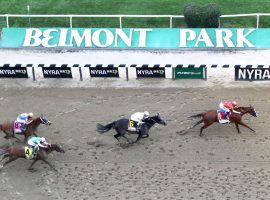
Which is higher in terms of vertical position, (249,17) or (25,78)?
(249,17)

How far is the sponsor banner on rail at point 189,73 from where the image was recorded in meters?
19.3

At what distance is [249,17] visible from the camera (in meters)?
23.5

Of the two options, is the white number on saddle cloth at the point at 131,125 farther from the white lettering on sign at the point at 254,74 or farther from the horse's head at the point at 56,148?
the white lettering on sign at the point at 254,74

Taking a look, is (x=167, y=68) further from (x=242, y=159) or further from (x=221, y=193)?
(x=221, y=193)

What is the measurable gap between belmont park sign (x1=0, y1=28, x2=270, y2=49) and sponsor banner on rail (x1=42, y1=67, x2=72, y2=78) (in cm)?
245

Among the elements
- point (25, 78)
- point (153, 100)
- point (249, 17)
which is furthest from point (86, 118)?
point (249, 17)

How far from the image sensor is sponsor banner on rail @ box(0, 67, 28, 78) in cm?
1970

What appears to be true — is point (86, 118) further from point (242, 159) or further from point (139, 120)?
point (242, 159)

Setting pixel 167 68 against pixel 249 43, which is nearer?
pixel 167 68

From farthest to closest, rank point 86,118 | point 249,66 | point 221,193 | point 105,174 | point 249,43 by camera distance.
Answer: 1. point 249,43
2. point 249,66
3. point 86,118
4. point 105,174
5. point 221,193

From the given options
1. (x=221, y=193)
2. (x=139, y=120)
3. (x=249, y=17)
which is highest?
(x=249, y=17)

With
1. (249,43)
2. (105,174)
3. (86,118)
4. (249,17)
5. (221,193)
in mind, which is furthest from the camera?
(249,17)

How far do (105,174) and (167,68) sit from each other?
21.3 ft

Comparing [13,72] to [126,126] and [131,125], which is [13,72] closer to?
[126,126]
